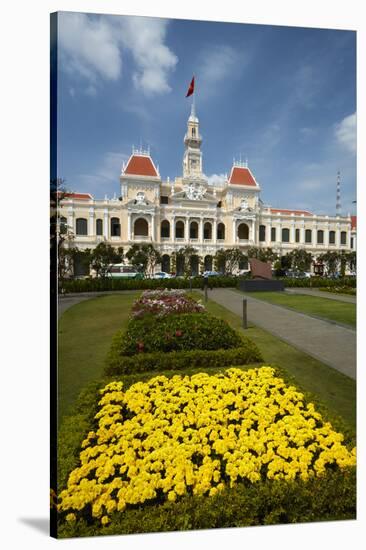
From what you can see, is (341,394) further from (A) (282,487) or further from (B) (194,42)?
(B) (194,42)

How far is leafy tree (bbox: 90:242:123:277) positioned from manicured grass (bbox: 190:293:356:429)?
2.60 m

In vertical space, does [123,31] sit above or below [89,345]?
above

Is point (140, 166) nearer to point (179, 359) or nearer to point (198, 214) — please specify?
point (198, 214)

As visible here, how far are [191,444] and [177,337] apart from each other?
1.93 meters

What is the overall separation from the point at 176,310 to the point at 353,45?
4.36m

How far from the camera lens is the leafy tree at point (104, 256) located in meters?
3.76

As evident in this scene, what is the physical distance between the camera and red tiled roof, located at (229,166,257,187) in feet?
10.6

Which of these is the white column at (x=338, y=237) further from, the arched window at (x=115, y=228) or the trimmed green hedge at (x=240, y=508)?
the arched window at (x=115, y=228)

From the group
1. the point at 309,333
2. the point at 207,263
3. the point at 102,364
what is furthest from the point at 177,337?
the point at 207,263

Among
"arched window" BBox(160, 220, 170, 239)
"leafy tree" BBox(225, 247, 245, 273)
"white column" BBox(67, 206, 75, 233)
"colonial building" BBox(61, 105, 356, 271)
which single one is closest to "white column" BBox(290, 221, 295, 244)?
"colonial building" BBox(61, 105, 356, 271)

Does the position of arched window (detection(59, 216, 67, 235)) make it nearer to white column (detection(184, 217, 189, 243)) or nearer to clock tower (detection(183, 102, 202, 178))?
clock tower (detection(183, 102, 202, 178))

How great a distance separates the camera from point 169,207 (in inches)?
173

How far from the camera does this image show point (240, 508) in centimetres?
195

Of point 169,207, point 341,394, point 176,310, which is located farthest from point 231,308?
point 341,394
